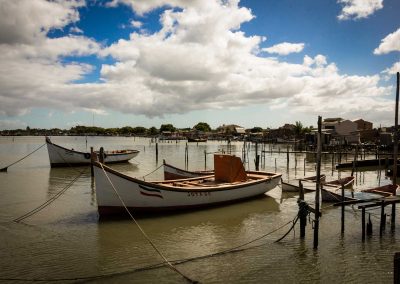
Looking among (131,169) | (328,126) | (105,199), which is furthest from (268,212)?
(328,126)

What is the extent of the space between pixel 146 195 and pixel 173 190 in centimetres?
124

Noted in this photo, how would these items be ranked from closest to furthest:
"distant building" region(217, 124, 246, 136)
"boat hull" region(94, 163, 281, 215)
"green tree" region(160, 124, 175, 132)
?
"boat hull" region(94, 163, 281, 215) → "distant building" region(217, 124, 246, 136) → "green tree" region(160, 124, 175, 132)

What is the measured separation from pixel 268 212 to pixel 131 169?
73.6 ft

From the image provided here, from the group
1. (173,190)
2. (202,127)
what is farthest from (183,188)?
(202,127)

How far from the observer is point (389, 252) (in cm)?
1096

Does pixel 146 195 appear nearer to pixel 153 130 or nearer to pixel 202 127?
pixel 202 127

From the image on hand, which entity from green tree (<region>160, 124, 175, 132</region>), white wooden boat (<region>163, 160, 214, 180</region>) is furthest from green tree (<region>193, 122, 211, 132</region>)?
white wooden boat (<region>163, 160, 214, 180</region>)

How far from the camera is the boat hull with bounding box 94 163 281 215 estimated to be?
13695mm

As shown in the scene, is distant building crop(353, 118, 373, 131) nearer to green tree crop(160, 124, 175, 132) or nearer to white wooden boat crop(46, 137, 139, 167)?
white wooden boat crop(46, 137, 139, 167)

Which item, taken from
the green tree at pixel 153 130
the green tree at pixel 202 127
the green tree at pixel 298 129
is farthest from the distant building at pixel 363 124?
the green tree at pixel 153 130

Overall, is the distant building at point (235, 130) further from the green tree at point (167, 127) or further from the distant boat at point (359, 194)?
the distant boat at point (359, 194)

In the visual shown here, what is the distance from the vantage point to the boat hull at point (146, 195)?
13.7m

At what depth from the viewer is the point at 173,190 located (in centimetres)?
1495

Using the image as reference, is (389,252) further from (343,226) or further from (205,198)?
(205,198)
